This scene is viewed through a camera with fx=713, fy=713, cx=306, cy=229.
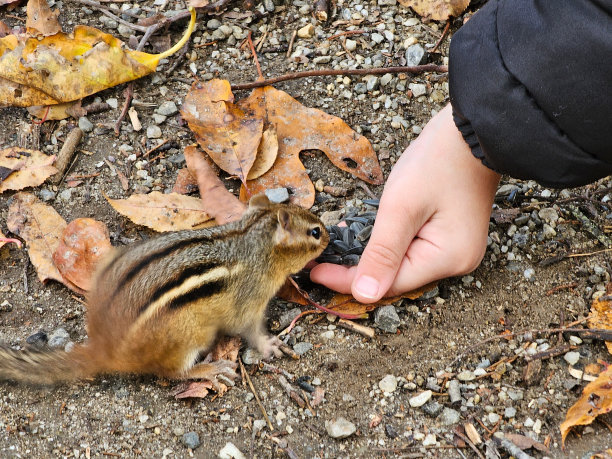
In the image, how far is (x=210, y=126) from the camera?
15.7 feet

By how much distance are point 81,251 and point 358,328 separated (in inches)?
68.3

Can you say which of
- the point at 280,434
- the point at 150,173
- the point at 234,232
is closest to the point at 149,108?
the point at 150,173

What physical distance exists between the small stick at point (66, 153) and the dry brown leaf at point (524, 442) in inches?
128

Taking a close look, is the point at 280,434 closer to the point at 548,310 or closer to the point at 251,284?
the point at 251,284

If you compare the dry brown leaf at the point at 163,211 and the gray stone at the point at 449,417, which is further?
the dry brown leaf at the point at 163,211

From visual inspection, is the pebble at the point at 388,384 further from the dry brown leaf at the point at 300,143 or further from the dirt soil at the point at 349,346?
the dry brown leaf at the point at 300,143

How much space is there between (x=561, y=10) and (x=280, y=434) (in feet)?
7.95

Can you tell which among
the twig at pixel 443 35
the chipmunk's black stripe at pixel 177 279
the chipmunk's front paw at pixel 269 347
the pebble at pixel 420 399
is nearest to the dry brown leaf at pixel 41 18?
the chipmunk's black stripe at pixel 177 279

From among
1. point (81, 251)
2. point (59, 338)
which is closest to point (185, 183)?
point (81, 251)

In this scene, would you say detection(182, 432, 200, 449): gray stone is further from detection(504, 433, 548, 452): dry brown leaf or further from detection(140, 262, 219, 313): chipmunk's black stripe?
detection(504, 433, 548, 452): dry brown leaf

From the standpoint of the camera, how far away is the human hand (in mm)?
3875

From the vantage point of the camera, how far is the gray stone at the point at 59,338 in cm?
398

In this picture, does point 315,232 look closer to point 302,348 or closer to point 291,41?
point 302,348

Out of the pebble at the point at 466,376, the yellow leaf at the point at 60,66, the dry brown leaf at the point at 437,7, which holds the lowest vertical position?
Result: the pebble at the point at 466,376
